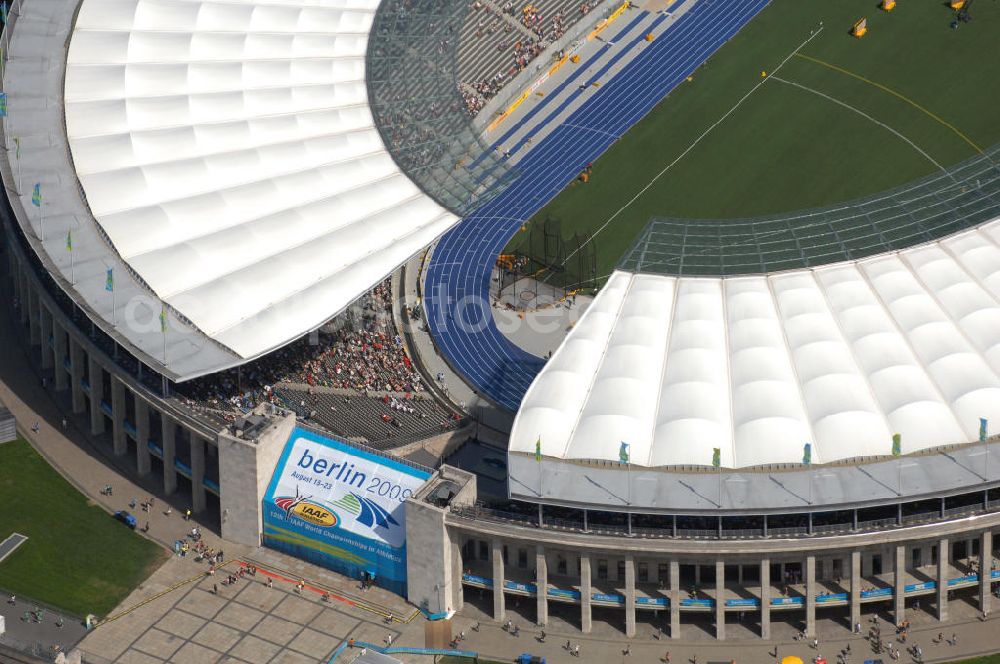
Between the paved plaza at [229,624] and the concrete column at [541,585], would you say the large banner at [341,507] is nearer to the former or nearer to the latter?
the paved plaza at [229,624]

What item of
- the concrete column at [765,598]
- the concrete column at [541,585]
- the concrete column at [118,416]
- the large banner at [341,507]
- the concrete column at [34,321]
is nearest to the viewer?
the concrete column at [765,598]

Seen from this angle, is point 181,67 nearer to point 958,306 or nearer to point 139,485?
point 139,485

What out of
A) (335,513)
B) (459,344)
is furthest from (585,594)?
(459,344)

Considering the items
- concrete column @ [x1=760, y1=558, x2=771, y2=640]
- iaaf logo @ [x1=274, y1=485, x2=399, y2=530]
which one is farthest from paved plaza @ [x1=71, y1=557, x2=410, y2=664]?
concrete column @ [x1=760, y1=558, x2=771, y2=640]

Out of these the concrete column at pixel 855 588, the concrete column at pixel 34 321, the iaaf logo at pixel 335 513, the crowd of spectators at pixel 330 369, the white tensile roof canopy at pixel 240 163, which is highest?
the white tensile roof canopy at pixel 240 163

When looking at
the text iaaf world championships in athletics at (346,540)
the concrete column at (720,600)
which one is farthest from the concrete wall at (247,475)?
the concrete column at (720,600)

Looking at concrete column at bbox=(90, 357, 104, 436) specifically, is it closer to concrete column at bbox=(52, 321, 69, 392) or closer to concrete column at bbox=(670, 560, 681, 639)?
concrete column at bbox=(52, 321, 69, 392)
